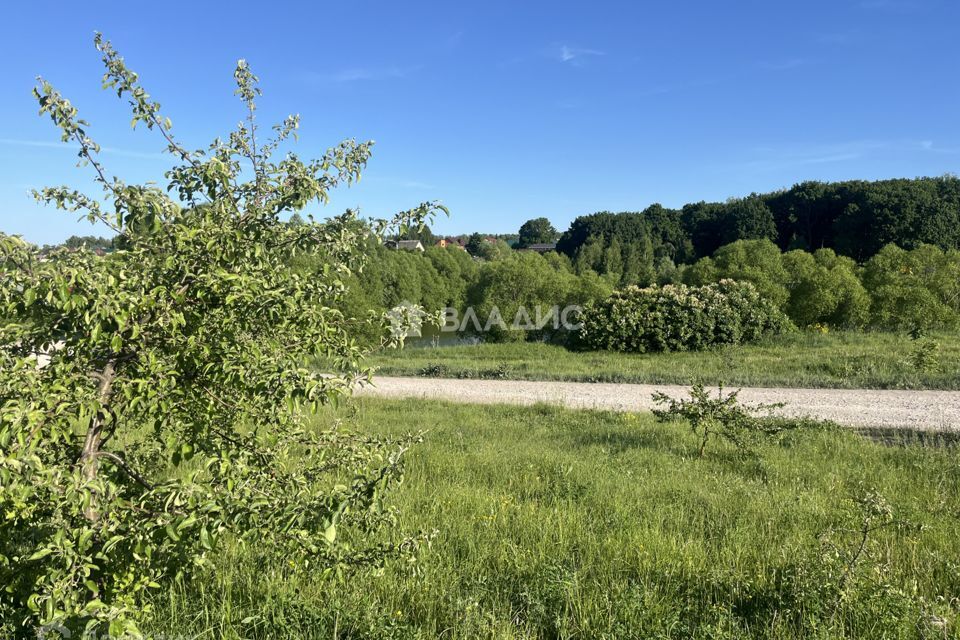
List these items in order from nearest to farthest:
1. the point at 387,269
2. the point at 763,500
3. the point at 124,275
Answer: the point at 124,275 → the point at 763,500 → the point at 387,269

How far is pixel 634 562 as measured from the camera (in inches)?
143

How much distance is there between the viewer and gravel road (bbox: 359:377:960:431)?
32.2 feet

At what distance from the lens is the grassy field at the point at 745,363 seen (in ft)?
44.3

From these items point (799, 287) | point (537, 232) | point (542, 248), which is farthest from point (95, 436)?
point (537, 232)

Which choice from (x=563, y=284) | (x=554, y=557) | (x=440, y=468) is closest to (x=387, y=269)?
(x=563, y=284)

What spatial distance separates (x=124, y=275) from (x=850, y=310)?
1066 inches

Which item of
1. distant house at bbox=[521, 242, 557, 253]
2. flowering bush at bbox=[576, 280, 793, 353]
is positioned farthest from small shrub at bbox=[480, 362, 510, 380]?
distant house at bbox=[521, 242, 557, 253]

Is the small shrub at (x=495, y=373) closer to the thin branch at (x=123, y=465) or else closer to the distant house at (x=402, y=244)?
the distant house at (x=402, y=244)

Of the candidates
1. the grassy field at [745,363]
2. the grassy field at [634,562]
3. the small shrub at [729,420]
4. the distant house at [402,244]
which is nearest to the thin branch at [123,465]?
the grassy field at [634,562]

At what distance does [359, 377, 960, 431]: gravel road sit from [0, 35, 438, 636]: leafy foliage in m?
8.77

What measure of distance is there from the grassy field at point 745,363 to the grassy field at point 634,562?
654 cm

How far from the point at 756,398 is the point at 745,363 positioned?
177 inches

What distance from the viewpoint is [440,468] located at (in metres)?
6.04

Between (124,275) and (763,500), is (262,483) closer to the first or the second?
(124,275)
